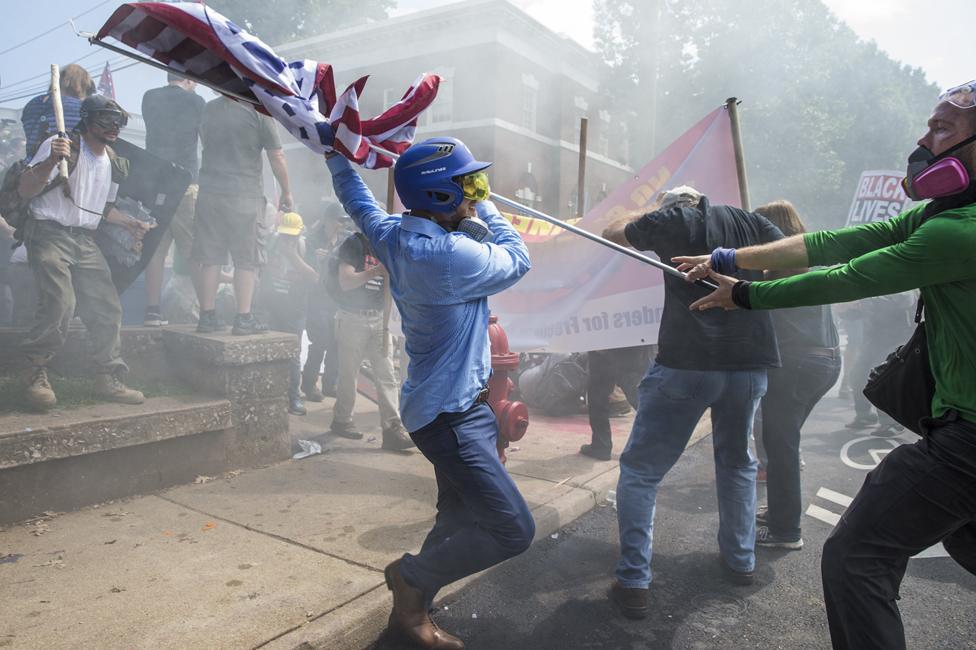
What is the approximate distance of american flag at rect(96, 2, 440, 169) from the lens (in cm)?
232

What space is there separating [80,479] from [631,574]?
9.61 feet

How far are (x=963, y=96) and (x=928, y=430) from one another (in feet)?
3.20

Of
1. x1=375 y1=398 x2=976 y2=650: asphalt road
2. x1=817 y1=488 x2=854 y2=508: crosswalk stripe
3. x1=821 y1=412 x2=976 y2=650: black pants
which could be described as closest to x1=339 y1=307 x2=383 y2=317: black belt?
x1=375 y1=398 x2=976 y2=650: asphalt road

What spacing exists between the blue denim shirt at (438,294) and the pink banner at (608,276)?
7.83 ft

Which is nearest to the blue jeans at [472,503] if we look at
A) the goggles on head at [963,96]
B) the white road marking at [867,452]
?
the goggles on head at [963,96]

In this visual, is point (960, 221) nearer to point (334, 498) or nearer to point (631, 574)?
point (631, 574)

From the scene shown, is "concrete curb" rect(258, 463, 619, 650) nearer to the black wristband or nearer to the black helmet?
the black wristband

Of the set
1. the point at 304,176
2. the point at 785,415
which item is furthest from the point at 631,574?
the point at 304,176

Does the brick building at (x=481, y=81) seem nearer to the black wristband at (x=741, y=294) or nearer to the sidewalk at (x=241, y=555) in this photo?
the sidewalk at (x=241, y=555)

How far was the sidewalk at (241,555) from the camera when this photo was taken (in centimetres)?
255

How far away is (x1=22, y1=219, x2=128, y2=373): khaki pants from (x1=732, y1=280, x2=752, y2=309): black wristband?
3687mm

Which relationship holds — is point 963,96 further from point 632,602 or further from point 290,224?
point 290,224

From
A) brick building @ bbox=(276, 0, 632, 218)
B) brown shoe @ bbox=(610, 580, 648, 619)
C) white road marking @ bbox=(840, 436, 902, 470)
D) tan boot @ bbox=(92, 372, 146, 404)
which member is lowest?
white road marking @ bbox=(840, 436, 902, 470)

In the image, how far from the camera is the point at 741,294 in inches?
93.0
